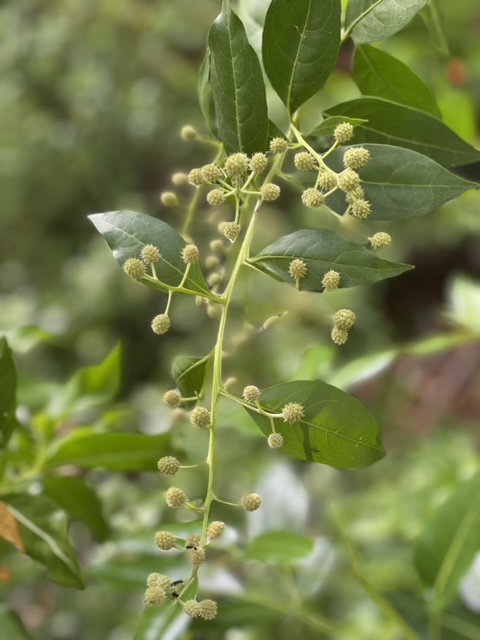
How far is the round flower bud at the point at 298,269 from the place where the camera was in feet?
1.21

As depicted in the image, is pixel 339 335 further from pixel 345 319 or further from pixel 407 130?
pixel 407 130

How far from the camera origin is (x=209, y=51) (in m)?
0.39

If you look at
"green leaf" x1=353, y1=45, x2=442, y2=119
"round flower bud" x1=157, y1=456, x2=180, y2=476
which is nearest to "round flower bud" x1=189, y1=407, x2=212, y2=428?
"round flower bud" x1=157, y1=456, x2=180, y2=476

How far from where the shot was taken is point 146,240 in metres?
0.38

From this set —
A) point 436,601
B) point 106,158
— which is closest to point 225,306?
point 436,601

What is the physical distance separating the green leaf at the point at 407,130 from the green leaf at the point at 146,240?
0.12m

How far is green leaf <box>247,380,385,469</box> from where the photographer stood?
36 centimetres

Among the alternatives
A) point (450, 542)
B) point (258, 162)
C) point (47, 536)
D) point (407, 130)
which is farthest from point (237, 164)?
point (450, 542)

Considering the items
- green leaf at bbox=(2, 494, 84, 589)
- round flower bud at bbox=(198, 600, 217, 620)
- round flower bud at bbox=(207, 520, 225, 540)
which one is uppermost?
round flower bud at bbox=(207, 520, 225, 540)

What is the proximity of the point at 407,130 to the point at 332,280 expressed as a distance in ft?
0.38

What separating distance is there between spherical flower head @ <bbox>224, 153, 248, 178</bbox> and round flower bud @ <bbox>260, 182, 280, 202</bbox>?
14 mm

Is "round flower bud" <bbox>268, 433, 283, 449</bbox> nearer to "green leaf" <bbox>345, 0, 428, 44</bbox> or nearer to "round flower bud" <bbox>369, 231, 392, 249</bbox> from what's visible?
"round flower bud" <bbox>369, 231, 392, 249</bbox>

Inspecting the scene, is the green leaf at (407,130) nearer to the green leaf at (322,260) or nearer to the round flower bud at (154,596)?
the green leaf at (322,260)

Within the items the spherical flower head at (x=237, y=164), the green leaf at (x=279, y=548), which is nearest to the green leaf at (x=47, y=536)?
the green leaf at (x=279, y=548)
